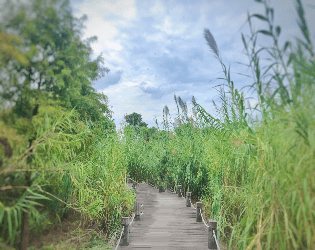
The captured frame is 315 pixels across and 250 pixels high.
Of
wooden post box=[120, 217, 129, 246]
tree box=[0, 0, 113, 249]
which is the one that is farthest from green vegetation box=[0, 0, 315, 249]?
wooden post box=[120, 217, 129, 246]

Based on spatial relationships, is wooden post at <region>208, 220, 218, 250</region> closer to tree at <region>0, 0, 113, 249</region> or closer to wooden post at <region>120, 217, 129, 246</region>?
wooden post at <region>120, 217, 129, 246</region>

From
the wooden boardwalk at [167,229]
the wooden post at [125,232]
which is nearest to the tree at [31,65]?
the wooden post at [125,232]

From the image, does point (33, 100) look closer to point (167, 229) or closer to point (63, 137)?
point (63, 137)

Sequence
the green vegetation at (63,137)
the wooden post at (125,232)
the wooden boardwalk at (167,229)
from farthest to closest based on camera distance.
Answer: the wooden boardwalk at (167,229), the wooden post at (125,232), the green vegetation at (63,137)

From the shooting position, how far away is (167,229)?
5.25 metres

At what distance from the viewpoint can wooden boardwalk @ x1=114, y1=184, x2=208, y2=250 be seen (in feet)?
14.3

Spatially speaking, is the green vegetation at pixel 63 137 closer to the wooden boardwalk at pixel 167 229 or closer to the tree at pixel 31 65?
the tree at pixel 31 65

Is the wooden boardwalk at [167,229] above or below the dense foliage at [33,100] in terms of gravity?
below

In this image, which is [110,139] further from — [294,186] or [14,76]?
[294,186]

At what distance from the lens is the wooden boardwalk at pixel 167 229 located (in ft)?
14.3

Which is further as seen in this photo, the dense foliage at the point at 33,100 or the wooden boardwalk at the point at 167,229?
the wooden boardwalk at the point at 167,229

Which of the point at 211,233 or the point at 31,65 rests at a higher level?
the point at 31,65

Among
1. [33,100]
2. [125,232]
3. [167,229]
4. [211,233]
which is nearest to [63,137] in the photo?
[33,100]

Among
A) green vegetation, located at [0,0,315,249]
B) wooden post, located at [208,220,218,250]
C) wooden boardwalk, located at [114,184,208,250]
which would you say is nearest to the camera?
green vegetation, located at [0,0,315,249]
